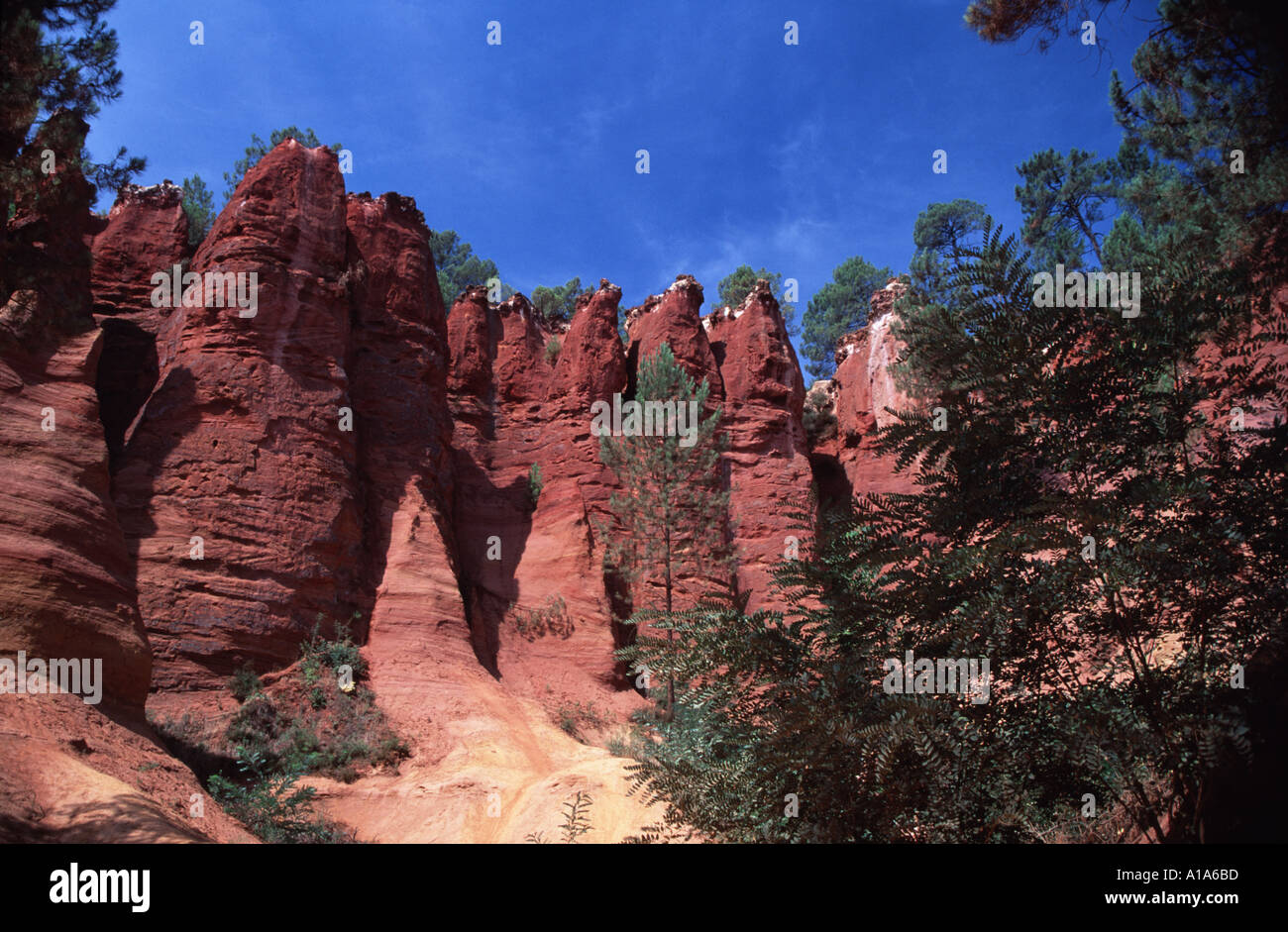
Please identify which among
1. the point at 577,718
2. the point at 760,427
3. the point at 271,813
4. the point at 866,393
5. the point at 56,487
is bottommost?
the point at 577,718

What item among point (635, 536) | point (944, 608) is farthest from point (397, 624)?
point (944, 608)

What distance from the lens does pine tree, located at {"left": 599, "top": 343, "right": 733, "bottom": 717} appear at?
2459cm

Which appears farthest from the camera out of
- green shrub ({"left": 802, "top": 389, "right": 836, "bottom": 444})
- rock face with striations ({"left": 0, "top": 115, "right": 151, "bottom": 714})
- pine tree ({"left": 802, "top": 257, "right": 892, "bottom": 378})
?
pine tree ({"left": 802, "top": 257, "right": 892, "bottom": 378})

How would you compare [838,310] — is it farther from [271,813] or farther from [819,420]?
[271,813]

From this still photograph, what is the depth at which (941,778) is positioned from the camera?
190 inches

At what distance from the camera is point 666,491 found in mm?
24328

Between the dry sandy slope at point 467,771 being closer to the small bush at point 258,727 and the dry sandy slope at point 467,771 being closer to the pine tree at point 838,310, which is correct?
the small bush at point 258,727

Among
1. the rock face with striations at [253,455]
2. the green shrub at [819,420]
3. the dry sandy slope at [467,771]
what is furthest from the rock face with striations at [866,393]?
the rock face with striations at [253,455]

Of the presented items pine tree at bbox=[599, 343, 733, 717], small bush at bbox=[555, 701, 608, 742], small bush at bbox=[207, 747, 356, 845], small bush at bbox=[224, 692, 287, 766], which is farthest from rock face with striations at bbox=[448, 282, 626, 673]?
small bush at bbox=[207, 747, 356, 845]

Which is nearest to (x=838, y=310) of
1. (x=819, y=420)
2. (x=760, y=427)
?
(x=819, y=420)

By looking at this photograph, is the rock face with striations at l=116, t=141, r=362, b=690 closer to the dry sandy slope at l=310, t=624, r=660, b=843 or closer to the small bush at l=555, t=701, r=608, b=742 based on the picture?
the dry sandy slope at l=310, t=624, r=660, b=843

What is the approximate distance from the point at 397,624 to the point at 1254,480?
1828cm

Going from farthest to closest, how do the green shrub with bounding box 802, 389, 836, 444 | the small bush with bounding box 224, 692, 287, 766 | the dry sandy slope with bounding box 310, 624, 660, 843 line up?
1. the green shrub with bounding box 802, 389, 836, 444
2. the small bush with bounding box 224, 692, 287, 766
3. the dry sandy slope with bounding box 310, 624, 660, 843
